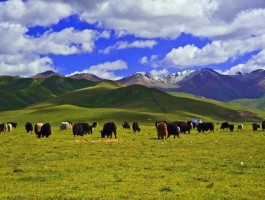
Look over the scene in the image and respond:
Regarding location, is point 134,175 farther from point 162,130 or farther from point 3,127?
point 3,127

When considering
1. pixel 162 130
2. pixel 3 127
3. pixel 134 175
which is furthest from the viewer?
pixel 3 127

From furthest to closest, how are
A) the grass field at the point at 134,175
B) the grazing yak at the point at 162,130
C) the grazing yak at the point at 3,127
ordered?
the grazing yak at the point at 3,127 < the grazing yak at the point at 162,130 < the grass field at the point at 134,175

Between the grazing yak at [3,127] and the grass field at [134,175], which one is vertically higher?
the grazing yak at [3,127]

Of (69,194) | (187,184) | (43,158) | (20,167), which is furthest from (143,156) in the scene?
(69,194)

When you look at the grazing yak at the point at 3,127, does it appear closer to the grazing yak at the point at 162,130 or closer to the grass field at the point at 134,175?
the grazing yak at the point at 162,130

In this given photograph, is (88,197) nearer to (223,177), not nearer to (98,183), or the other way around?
(98,183)

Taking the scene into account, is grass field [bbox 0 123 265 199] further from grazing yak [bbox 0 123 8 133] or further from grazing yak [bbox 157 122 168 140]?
grazing yak [bbox 0 123 8 133]

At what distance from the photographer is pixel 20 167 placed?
25.2 m

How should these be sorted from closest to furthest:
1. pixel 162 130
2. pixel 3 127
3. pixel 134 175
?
1. pixel 134 175
2. pixel 162 130
3. pixel 3 127

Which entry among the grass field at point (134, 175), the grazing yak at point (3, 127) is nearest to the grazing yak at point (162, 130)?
the grass field at point (134, 175)

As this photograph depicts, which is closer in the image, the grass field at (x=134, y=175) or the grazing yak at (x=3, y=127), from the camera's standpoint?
the grass field at (x=134, y=175)

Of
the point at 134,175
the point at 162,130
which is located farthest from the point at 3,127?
the point at 134,175

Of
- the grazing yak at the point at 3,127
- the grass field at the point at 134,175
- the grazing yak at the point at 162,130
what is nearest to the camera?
the grass field at the point at 134,175

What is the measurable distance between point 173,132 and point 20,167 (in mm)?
28904
